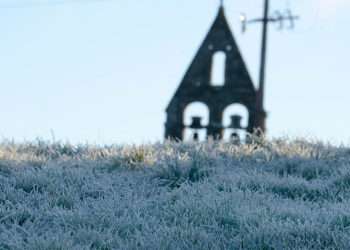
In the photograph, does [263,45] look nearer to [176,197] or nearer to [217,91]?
[217,91]

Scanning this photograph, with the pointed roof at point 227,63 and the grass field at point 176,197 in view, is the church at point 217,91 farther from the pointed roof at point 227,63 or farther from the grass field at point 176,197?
the grass field at point 176,197

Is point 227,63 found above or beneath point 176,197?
above

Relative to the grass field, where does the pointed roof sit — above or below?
above

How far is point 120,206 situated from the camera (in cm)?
588

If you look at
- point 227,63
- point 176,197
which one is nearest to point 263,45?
point 227,63

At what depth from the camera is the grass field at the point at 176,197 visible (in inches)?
199

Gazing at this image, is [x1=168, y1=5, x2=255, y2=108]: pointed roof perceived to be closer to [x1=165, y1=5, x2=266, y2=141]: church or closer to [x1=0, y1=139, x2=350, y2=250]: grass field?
[x1=165, y1=5, x2=266, y2=141]: church

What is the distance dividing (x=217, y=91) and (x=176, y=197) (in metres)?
21.1

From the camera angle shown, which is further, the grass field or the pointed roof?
the pointed roof

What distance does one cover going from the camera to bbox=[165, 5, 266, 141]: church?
2631 centimetres

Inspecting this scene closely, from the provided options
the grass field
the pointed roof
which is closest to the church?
the pointed roof

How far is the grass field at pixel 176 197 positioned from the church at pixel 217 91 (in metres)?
17.5

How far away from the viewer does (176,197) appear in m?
6.19

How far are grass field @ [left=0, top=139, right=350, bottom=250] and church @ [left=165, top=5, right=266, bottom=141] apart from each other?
1752cm
